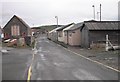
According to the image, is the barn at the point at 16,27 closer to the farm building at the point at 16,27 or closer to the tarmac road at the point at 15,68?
the farm building at the point at 16,27

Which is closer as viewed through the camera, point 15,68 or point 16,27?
point 15,68

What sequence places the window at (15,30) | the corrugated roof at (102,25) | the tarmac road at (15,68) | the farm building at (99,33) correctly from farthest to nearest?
the window at (15,30), the corrugated roof at (102,25), the farm building at (99,33), the tarmac road at (15,68)

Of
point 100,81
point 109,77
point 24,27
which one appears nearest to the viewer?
point 100,81

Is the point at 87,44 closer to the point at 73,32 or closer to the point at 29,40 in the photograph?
the point at 73,32

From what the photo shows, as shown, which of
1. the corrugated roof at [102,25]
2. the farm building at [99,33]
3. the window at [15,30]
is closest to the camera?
the farm building at [99,33]

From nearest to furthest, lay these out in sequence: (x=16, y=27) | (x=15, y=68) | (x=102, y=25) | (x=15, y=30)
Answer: (x=15, y=68), (x=102, y=25), (x=15, y=30), (x=16, y=27)

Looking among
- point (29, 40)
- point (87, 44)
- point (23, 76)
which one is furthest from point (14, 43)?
point (23, 76)

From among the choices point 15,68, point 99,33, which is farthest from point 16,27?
point 15,68

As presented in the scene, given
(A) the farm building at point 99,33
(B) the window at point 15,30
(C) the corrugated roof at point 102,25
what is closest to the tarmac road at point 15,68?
(A) the farm building at point 99,33

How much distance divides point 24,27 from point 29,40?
17201mm

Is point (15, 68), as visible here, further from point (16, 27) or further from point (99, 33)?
point (16, 27)

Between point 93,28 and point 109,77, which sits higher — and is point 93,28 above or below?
above

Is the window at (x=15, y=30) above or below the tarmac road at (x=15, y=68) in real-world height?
above

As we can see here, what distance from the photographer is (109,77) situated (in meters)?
13.2
